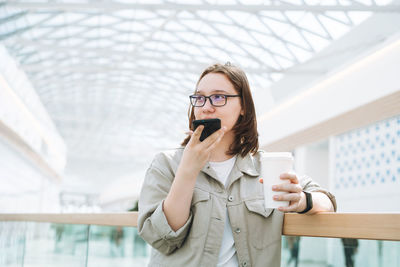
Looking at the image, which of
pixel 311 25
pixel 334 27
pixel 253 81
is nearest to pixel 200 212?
pixel 334 27

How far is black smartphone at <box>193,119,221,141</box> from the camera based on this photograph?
178 centimetres

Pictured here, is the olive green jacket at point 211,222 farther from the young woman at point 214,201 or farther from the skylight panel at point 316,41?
the skylight panel at point 316,41

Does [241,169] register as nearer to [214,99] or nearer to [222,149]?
[222,149]

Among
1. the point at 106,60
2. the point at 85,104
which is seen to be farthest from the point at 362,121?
the point at 85,104

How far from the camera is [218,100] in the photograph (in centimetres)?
209

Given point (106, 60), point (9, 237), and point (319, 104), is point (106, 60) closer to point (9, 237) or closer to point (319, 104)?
point (319, 104)

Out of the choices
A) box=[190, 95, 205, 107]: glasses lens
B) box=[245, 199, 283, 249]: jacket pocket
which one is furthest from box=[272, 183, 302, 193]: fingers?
box=[190, 95, 205, 107]: glasses lens

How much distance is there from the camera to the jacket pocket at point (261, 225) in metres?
1.97

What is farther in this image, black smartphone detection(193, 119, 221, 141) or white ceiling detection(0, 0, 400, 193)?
white ceiling detection(0, 0, 400, 193)

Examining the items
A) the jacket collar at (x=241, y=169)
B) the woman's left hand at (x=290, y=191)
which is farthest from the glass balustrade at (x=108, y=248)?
the jacket collar at (x=241, y=169)

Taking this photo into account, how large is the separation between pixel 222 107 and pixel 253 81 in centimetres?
2425

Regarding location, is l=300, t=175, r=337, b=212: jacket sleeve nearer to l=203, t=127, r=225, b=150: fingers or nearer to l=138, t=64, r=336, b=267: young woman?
l=138, t=64, r=336, b=267: young woman

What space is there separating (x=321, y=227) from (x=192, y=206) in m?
0.61

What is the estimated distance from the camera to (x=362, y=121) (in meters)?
15.7
